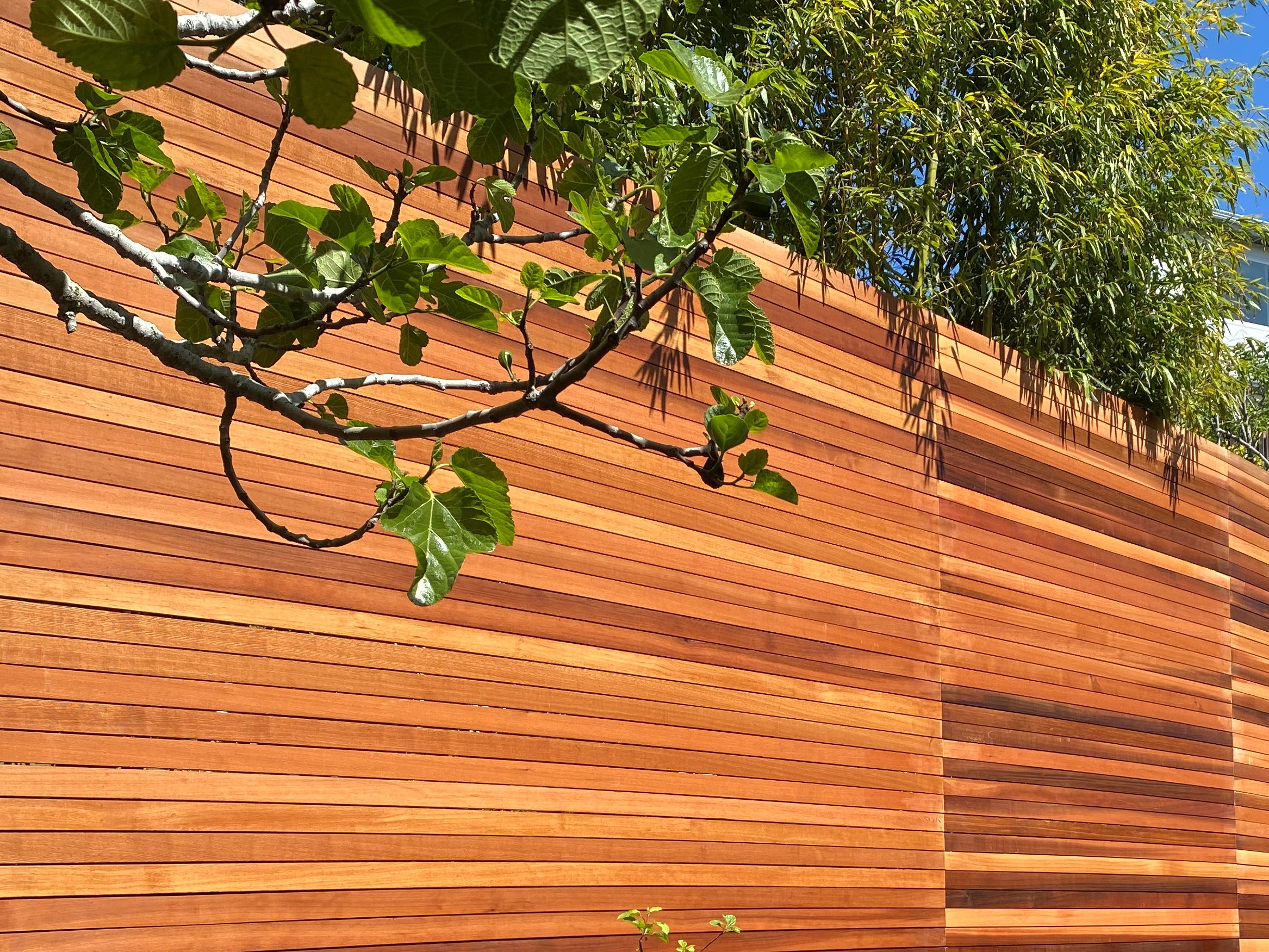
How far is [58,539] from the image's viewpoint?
81.3 inches

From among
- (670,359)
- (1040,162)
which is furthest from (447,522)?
(1040,162)

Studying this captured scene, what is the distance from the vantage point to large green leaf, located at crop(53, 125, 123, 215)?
955mm

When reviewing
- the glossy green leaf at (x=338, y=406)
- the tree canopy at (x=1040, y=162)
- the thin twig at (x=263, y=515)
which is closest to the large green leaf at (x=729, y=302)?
the thin twig at (x=263, y=515)

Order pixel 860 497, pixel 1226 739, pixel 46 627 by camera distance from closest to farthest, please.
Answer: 1. pixel 46 627
2. pixel 860 497
3. pixel 1226 739

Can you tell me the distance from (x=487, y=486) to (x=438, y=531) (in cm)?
8

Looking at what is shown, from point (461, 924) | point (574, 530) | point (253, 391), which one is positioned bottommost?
point (461, 924)

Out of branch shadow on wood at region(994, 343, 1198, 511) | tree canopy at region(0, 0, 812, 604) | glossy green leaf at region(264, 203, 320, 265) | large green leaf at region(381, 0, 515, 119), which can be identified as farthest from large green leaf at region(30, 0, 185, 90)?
branch shadow on wood at region(994, 343, 1198, 511)

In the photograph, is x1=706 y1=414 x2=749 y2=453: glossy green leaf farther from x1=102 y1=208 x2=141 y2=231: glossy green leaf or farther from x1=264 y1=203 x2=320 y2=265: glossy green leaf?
x1=102 y1=208 x2=141 y2=231: glossy green leaf

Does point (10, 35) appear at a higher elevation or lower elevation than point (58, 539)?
higher

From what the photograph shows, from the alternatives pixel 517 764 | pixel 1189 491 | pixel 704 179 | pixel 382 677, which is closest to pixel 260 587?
pixel 382 677

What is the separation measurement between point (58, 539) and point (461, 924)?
3.67 feet

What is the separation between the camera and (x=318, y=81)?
0.48m

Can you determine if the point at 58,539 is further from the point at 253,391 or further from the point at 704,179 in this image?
the point at 704,179

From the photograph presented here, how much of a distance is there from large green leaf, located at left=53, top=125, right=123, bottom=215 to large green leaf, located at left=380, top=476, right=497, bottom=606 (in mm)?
450
